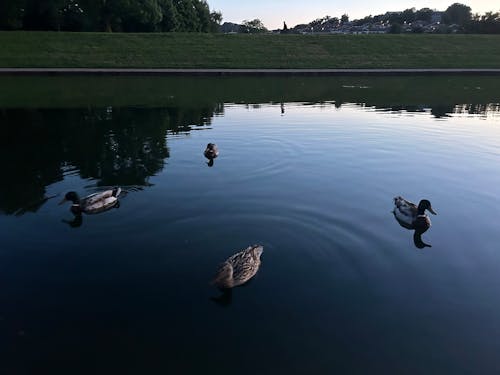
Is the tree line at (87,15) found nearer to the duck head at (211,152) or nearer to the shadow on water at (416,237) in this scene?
the duck head at (211,152)

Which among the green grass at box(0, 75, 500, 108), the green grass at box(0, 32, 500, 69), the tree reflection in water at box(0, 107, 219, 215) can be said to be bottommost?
the green grass at box(0, 75, 500, 108)

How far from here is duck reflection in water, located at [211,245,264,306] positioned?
8023 mm

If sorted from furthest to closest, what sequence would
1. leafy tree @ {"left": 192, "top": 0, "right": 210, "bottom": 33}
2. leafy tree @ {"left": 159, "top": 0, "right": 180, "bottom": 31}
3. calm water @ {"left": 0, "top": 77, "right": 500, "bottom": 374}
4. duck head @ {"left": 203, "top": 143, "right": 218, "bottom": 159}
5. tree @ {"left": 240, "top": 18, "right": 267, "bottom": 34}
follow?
tree @ {"left": 240, "top": 18, "right": 267, "bottom": 34} < leafy tree @ {"left": 192, "top": 0, "right": 210, "bottom": 33} < leafy tree @ {"left": 159, "top": 0, "right": 180, "bottom": 31} < duck head @ {"left": 203, "top": 143, "right": 218, "bottom": 159} < calm water @ {"left": 0, "top": 77, "right": 500, "bottom": 374}

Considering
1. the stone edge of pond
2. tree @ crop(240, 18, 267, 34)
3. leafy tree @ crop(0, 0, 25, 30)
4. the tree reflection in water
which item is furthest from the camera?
tree @ crop(240, 18, 267, 34)

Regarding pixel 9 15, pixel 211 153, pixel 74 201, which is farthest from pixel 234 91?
pixel 9 15

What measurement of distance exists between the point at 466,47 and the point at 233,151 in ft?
178

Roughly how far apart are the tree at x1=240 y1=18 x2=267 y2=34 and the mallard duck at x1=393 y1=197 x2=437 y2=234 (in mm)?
151608

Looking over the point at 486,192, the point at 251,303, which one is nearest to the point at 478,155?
the point at 486,192

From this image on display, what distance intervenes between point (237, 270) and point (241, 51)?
50.0 meters

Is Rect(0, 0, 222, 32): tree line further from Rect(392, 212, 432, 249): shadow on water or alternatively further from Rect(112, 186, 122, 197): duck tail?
Rect(392, 212, 432, 249): shadow on water

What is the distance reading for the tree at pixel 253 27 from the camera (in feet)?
510

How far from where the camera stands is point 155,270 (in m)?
8.76

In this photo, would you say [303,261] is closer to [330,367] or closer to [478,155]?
[330,367]

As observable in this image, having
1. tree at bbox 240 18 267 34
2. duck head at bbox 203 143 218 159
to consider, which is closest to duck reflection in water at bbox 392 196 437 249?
duck head at bbox 203 143 218 159
